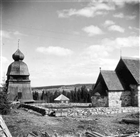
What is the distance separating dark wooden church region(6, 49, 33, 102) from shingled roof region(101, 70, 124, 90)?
14.5 metres

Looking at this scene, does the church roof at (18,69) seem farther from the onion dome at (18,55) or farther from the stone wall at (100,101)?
the stone wall at (100,101)

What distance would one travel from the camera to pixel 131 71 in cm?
2873

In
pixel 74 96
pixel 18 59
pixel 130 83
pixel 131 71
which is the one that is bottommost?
pixel 74 96

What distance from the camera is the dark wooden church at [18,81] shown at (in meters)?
32.9

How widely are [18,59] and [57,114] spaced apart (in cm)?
2053

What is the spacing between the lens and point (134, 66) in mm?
29953

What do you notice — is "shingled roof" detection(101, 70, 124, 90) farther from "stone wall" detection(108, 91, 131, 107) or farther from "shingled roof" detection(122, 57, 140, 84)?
"shingled roof" detection(122, 57, 140, 84)

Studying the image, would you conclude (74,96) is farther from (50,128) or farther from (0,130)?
(0,130)

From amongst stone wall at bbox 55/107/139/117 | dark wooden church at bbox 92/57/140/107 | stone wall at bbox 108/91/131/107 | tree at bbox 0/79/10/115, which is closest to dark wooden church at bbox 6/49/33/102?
dark wooden church at bbox 92/57/140/107

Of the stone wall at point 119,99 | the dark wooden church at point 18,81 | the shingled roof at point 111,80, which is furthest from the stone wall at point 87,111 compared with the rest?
the dark wooden church at point 18,81

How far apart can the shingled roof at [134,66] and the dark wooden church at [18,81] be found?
18.1 metres

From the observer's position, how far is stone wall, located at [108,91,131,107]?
26.9m

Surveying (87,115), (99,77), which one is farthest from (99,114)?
(99,77)

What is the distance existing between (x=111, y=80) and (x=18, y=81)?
1692 cm
